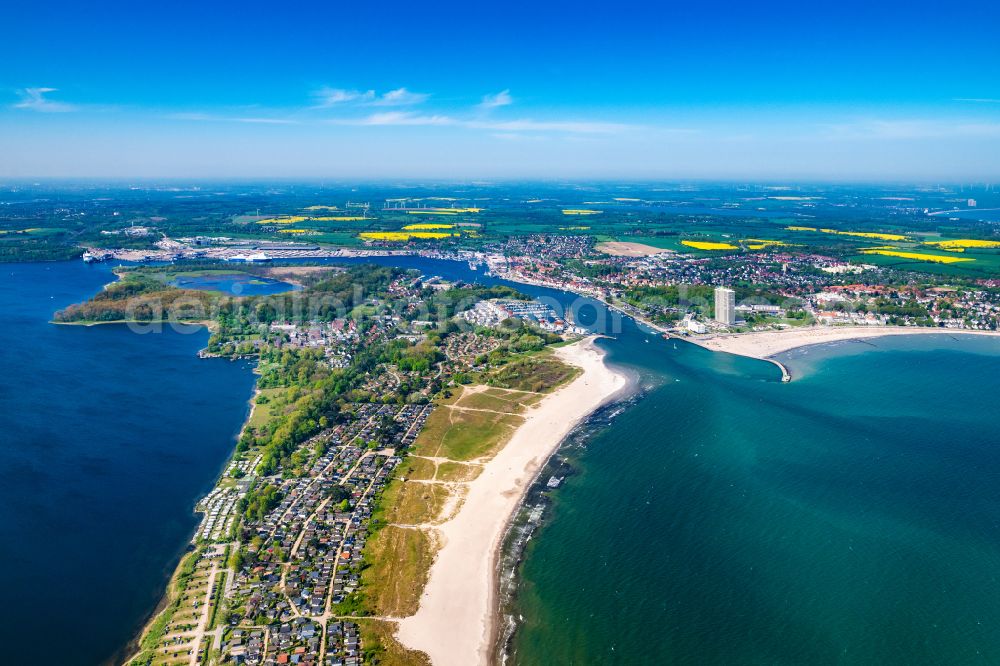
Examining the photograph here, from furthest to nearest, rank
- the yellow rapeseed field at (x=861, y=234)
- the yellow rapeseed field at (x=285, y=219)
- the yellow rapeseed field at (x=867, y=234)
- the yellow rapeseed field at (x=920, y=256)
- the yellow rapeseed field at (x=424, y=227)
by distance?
the yellow rapeseed field at (x=285, y=219) < the yellow rapeseed field at (x=424, y=227) < the yellow rapeseed field at (x=861, y=234) < the yellow rapeseed field at (x=867, y=234) < the yellow rapeseed field at (x=920, y=256)

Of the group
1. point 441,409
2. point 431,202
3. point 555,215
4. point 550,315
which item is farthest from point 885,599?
point 431,202

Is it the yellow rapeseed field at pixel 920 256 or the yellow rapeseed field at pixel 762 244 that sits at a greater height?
the yellow rapeseed field at pixel 762 244

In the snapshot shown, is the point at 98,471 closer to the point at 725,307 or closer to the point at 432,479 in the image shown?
the point at 432,479

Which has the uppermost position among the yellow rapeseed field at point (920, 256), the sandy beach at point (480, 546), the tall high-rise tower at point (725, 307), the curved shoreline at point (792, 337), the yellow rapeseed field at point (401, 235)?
the yellow rapeseed field at point (401, 235)

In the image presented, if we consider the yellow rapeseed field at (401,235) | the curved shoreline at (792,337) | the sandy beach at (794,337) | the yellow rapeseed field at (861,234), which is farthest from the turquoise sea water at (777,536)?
the yellow rapeseed field at (861,234)

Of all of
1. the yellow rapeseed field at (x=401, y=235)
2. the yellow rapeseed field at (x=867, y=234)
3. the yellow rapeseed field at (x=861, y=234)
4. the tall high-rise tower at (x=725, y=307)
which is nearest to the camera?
the tall high-rise tower at (x=725, y=307)

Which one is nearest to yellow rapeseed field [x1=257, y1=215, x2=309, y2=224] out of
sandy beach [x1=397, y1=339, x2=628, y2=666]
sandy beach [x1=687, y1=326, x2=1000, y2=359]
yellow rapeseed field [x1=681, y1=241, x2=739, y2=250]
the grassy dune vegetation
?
yellow rapeseed field [x1=681, y1=241, x2=739, y2=250]

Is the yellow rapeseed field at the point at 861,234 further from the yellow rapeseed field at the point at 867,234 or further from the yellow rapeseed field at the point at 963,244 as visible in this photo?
the yellow rapeseed field at the point at 963,244
